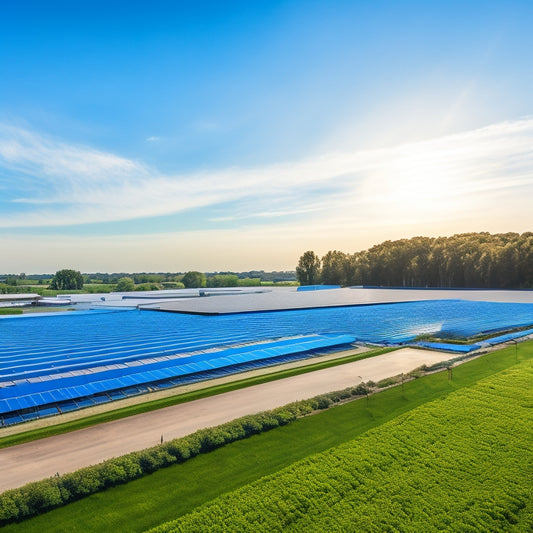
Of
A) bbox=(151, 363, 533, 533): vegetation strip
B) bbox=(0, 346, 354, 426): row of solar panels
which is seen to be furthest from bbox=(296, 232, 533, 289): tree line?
bbox=(151, 363, 533, 533): vegetation strip

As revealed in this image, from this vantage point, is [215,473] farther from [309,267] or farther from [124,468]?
[309,267]

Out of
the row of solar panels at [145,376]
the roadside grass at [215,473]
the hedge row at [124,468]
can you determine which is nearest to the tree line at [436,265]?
the row of solar panels at [145,376]

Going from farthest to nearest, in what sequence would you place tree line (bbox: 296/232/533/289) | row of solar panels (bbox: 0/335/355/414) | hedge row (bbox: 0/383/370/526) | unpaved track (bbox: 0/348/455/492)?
tree line (bbox: 296/232/533/289)
row of solar panels (bbox: 0/335/355/414)
unpaved track (bbox: 0/348/455/492)
hedge row (bbox: 0/383/370/526)

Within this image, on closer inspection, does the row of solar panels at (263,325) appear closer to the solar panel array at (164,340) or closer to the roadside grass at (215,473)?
the solar panel array at (164,340)

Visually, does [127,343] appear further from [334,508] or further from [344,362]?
[334,508]

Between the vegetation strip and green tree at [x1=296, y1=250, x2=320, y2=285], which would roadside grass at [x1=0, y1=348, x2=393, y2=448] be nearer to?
the vegetation strip

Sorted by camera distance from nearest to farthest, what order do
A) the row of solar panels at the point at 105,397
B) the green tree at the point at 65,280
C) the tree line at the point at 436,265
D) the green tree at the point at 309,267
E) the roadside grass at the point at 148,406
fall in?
the roadside grass at the point at 148,406 → the row of solar panels at the point at 105,397 → the tree line at the point at 436,265 → the green tree at the point at 65,280 → the green tree at the point at 309,267

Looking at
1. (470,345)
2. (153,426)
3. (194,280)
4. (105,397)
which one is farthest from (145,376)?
(194,280)
